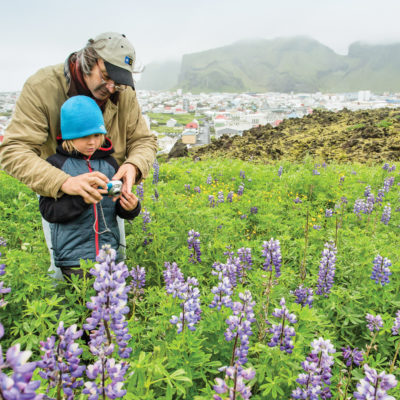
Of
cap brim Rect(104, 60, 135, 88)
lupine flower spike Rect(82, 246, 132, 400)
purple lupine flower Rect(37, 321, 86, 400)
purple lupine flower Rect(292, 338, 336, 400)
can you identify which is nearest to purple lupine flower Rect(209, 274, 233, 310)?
purple lupine flower Rect(292, 338, 336, 400)

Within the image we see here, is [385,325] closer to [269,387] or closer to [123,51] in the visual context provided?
[269,387]

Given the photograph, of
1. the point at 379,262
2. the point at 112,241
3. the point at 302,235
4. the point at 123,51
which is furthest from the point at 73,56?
the point at 302,235

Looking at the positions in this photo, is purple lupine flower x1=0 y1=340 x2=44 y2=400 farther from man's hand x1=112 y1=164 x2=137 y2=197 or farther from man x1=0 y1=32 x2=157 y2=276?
man's hand x1=112 y1=164 x2=137 y2=197

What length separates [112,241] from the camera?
278 cm

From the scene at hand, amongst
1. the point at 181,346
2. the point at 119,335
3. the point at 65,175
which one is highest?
the point at 65,175

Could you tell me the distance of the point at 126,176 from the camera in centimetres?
278

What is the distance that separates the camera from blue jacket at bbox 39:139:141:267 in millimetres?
2512

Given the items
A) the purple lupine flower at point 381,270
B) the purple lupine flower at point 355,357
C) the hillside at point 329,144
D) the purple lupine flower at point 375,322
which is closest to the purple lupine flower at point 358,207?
the purple lupine flower at point 381,270

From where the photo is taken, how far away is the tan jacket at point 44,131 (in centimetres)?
244

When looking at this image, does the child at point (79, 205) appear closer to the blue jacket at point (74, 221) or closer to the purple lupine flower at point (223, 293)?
the blue jacket at point (74, 221)

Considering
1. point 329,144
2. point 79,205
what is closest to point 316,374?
point 79,205

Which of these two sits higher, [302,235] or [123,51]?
[123,51]

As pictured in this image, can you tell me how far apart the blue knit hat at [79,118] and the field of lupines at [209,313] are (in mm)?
1031

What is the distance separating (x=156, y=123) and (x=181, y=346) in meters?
137
